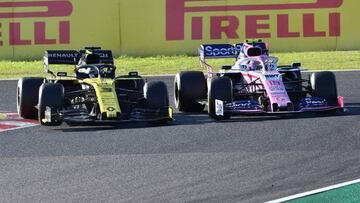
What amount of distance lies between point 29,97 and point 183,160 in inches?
185

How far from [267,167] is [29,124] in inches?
204

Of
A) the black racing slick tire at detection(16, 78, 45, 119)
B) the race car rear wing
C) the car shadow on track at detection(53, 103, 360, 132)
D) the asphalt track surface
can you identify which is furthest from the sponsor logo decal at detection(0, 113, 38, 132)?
the race car rear wing

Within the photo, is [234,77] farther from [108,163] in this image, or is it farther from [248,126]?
[108,163]

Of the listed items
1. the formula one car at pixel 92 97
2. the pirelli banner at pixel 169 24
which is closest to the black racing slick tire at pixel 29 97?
the formula one car at pixel 92 97

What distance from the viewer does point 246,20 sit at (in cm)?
2578

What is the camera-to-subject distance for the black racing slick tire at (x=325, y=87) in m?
14.8

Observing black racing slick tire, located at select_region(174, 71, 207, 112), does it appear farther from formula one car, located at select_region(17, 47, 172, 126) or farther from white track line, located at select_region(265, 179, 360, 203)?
white track line, located at select_region(265, 179, 360, 203)

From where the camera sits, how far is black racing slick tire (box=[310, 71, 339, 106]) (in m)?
14.8

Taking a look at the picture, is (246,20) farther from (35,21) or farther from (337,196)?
(337,196)

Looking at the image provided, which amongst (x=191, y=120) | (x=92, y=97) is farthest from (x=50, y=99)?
(x=191, y=120)

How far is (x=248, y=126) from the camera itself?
13.8 metres

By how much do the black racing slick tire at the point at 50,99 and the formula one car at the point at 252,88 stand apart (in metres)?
2.13

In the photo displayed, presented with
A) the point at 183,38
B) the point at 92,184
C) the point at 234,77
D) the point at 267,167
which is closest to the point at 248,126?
the point at 234,77

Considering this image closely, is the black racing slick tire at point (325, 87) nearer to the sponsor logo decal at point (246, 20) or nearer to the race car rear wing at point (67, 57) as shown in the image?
the race car rear wing at point (67, 57)
